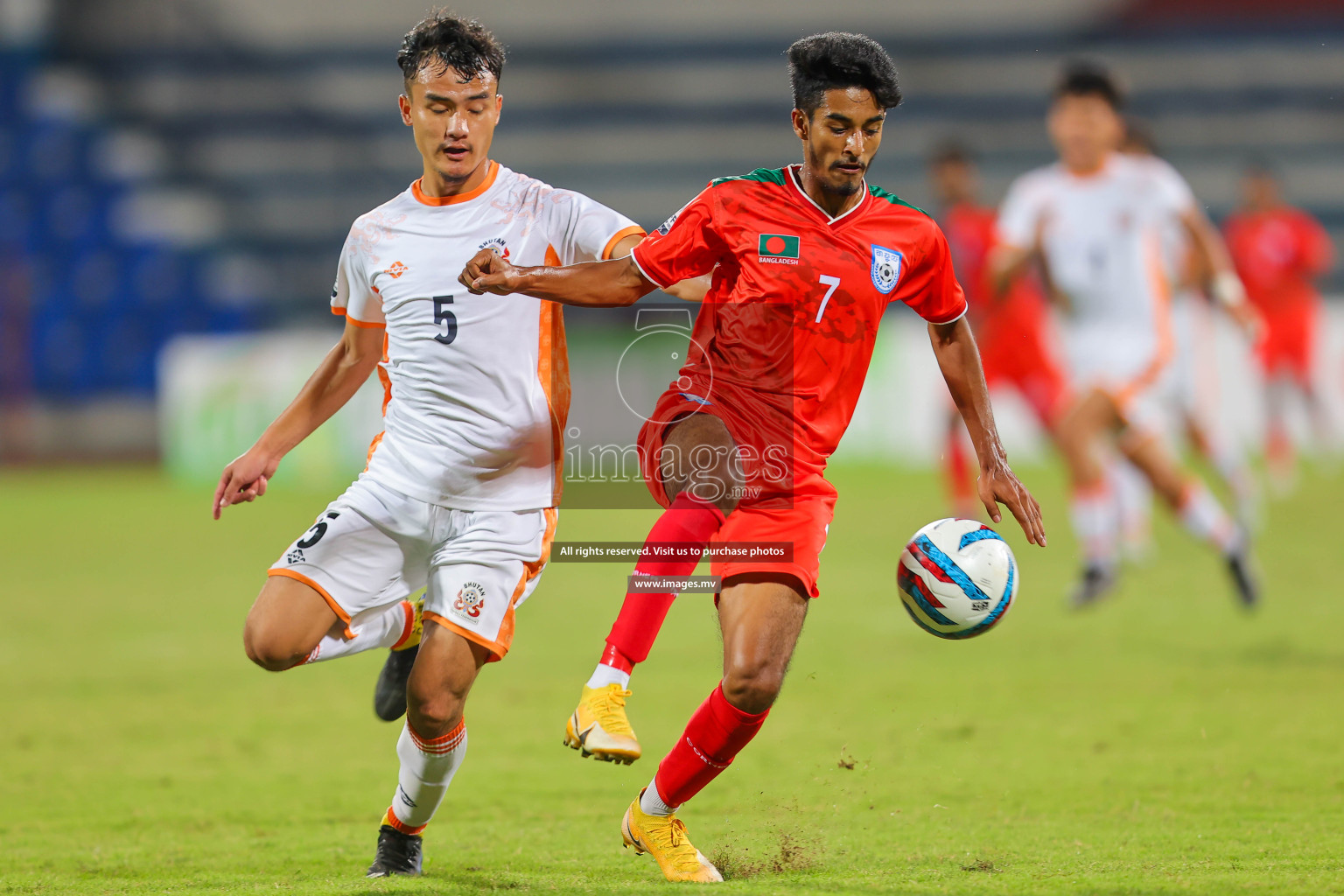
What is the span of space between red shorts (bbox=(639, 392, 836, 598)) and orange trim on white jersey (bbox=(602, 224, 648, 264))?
0.44m

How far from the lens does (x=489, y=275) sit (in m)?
3.78

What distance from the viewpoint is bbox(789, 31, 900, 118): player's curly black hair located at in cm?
377

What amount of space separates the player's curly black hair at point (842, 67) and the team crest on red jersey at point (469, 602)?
1.55 metres

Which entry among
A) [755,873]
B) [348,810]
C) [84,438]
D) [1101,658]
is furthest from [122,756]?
[84,438]

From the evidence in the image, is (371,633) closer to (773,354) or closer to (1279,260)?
(773,354)

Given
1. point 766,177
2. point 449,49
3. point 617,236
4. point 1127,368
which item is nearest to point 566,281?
point 617,236

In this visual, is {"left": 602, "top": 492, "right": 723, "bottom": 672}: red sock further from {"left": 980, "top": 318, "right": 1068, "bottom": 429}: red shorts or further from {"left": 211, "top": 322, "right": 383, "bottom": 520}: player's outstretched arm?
{"left": 980, "top": 318, "right": 1068, "bottom": 429}: red shorts

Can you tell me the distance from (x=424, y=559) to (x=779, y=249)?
1311 mm

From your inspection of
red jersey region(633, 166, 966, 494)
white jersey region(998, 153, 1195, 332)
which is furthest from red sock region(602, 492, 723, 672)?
white jersey region(998, 153, 1195, 332)

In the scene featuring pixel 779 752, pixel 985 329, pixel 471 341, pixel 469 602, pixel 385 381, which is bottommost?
pixel 779 752

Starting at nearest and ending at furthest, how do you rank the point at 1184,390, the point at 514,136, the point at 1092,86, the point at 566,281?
the point at 566,281
the point at 1092,86
the point at 1184,390
the point at 514,136

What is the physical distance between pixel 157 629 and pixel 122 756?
313 centimetres

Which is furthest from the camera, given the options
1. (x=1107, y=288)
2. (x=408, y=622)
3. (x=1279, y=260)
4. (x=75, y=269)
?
(x=75, y=269)

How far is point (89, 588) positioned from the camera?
33.3ft
